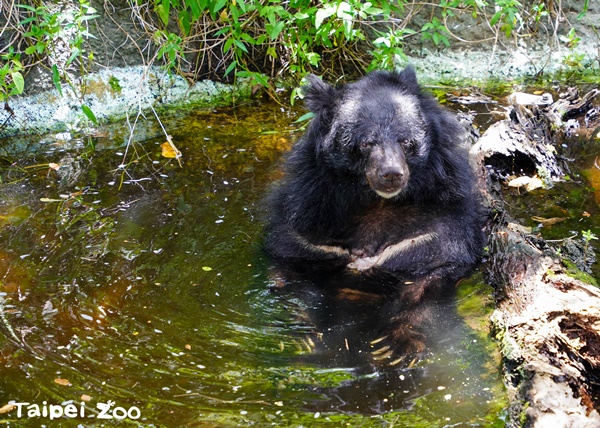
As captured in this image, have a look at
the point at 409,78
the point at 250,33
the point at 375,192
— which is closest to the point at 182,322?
the point at 375,192

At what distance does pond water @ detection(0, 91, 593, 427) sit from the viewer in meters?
3.41

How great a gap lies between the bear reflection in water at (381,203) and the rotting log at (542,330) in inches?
13.9

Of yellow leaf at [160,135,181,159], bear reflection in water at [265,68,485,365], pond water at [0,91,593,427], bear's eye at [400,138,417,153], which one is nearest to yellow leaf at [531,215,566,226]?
bear reflection in water at [265,68,485,365]

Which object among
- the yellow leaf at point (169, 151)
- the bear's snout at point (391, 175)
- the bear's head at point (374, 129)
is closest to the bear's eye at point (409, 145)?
the bear's head at point (374, 129)

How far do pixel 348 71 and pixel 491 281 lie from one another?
13.4ft

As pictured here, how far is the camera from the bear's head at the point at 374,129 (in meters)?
4.40

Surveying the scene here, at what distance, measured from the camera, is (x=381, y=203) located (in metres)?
4.93

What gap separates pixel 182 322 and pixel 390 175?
4.78 feet

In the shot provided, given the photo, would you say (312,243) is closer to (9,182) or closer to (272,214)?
(272,214)

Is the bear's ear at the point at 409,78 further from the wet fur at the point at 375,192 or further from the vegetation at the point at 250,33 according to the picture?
the vegetation at the point at 250,33

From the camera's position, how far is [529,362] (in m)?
3.43

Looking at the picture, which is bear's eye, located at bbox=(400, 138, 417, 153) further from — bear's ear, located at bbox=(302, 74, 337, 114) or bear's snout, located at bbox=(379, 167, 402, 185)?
bear's ear, located at bbox=(302, 74, 337, 114)

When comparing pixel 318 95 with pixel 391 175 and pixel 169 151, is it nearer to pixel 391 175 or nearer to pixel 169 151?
pixel 391 175

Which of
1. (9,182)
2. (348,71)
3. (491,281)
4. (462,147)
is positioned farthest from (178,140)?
(491,281)
